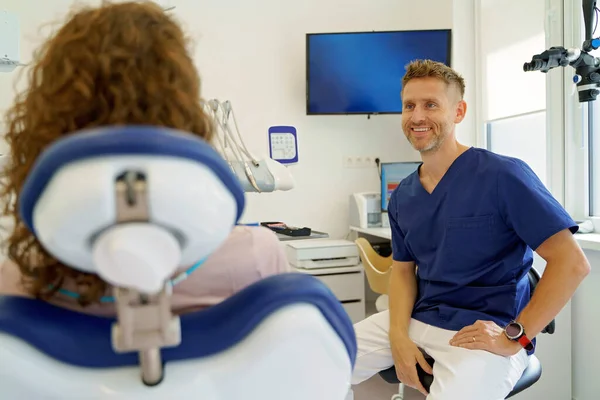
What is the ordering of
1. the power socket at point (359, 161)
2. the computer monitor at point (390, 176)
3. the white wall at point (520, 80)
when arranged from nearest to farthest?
1. the white wall at point (520, 80)
2. the computer monitor at point (390, 176)
3. the power socket at point (359, 161)

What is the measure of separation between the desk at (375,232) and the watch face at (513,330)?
143 cm

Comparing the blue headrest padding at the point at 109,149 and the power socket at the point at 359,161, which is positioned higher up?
the power socket at the point at 359,161

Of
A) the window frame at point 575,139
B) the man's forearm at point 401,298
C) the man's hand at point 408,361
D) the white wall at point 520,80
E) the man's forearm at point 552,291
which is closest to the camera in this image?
the man's forearm at point 552,291

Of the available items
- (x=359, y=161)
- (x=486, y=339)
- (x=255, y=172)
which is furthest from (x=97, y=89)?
(x=359, y=161)

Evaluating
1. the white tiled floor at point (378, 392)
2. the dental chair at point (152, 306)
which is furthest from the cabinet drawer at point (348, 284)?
the dental chair at point (152, 306)

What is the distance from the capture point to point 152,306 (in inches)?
20.5

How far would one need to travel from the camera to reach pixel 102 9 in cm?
63

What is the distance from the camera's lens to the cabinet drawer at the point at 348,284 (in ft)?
9.79

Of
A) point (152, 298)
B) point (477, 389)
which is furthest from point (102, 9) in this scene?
point (477, 389)

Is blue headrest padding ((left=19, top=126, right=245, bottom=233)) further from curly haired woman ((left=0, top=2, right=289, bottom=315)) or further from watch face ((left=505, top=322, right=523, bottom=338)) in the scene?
watch face ((left=505, top=322, right=523, bottom=338))

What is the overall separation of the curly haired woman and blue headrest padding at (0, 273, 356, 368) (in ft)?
0.16

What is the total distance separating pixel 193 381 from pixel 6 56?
6.28 feet

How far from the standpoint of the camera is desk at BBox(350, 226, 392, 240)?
2.97 meters

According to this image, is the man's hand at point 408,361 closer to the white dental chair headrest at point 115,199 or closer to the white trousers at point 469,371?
the white trousers at point 469,371
